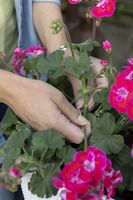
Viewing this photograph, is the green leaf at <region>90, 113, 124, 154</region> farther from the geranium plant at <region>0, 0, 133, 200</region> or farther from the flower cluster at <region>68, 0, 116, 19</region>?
the flower cluster at <region>68, 0, 116, 19</region>

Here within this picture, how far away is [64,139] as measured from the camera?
860 millimetres

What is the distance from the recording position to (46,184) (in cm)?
81

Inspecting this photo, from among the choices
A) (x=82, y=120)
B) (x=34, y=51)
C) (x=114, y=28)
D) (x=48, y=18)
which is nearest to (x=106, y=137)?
(x=82, y=120)

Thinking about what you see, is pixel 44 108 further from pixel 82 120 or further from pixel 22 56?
pixel 22 56

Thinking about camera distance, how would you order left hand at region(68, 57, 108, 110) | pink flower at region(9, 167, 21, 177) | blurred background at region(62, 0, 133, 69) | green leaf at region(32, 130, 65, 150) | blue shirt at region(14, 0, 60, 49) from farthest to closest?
blurred background at region(62, 0, 133, 69) → blue shirt at region(14, 0, 60, 49) → left hand at region(68, 57, 108, 110) → green leaf at region(32, 130, 65, 150) → pink flower at region(9, 167, 21, 177)

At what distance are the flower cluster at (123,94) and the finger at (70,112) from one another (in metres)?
0.12

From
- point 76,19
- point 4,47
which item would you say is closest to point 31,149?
point 4,47

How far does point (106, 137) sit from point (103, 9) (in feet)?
0.82

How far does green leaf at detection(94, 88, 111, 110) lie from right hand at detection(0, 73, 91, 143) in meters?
0.05

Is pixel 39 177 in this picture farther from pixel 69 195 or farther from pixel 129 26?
pixel 129 26

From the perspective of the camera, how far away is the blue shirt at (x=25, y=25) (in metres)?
1.08

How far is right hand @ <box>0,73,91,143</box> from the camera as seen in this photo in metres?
0.83

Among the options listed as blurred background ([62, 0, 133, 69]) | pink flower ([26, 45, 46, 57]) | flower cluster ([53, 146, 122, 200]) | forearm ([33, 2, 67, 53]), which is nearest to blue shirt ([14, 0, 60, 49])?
forearm ([33, 2, 67, 53])

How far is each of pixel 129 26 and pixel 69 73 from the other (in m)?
1.95
